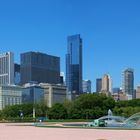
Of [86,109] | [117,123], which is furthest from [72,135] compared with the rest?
[86,109]

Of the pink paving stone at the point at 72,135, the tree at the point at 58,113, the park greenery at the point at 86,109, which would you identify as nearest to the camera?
the pink paving stone at the point at 72,135

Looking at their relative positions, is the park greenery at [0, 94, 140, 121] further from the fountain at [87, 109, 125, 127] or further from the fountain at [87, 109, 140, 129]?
the fountain at [87, 109, 140, 129]

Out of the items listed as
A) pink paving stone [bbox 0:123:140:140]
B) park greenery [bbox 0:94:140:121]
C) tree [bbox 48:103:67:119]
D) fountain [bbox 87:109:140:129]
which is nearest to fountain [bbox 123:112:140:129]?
fountain [bbox 87:109:140:129]

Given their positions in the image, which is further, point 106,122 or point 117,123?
point 117,123

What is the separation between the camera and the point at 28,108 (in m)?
130

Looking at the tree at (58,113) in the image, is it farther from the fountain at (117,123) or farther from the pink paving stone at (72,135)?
the pink paving stone at (72,135)

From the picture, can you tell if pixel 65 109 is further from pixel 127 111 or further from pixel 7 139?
pixel 7 139

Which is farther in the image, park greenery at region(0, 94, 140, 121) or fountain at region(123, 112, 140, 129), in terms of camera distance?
park greenery at region(0, 94, 140, 121)

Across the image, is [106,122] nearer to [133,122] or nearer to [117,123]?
[117,123]

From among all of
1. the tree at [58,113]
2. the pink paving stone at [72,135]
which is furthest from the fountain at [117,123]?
the tree at [58,113]

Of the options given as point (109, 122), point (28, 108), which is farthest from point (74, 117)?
point (109, 122)

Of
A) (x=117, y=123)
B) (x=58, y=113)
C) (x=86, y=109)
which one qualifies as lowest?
(x=58, y=113)

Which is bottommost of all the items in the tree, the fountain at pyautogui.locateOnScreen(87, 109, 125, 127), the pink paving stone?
the tree

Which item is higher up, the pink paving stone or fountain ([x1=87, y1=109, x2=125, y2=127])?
the pink paving stone
